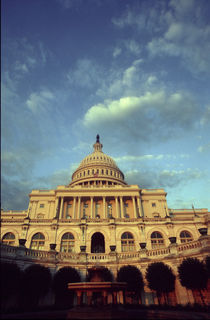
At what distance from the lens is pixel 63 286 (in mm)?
23453

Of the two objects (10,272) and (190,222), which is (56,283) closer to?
(10,272)

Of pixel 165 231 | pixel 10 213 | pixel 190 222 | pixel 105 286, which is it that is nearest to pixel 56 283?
pixel 105 286

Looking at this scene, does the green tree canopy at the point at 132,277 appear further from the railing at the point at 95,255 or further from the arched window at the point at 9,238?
the arched window at the point at 9,238

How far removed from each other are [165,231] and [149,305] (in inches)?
802

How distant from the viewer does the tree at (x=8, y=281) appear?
18.9m

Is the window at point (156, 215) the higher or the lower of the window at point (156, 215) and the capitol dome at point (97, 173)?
the lower

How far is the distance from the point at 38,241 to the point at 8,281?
23041 mm

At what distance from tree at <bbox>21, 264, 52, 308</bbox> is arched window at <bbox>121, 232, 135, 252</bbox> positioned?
64.6 ft

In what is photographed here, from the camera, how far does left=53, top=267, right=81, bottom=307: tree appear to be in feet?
76.7

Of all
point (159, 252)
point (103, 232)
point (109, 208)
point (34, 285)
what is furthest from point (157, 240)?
point (34, 285)

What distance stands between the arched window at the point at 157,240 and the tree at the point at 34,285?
24238 millimetres

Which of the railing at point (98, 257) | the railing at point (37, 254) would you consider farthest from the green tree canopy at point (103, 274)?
the railing at point (37, 254)

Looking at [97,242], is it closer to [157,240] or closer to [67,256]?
[157,240]

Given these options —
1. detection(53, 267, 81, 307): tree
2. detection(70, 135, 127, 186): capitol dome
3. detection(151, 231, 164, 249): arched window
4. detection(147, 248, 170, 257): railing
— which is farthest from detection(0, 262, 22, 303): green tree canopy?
detection(70, 135, 127, 186): capitol dome
